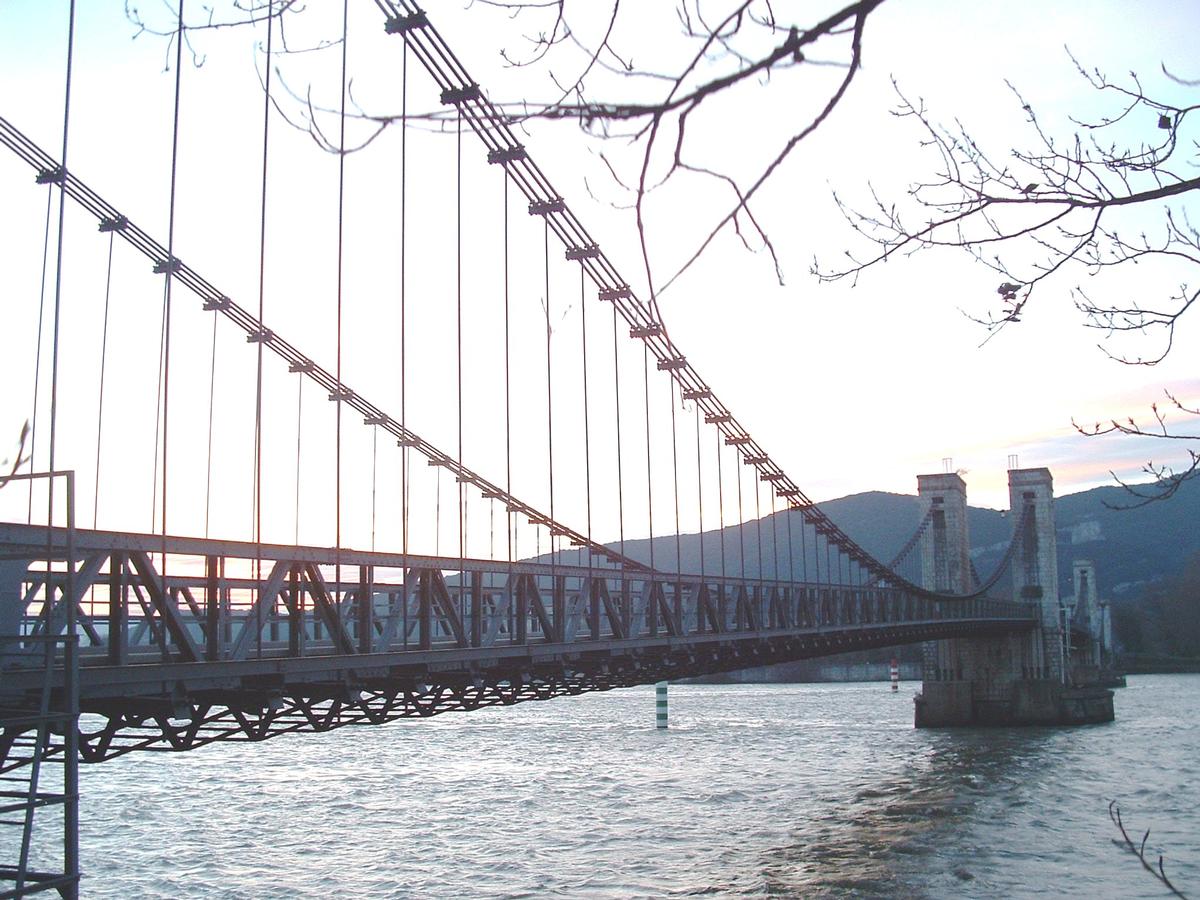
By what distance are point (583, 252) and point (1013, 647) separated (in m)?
45.4

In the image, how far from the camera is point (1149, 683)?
336ft

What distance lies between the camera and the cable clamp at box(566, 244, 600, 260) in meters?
23.6

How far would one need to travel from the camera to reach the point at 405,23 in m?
17.1

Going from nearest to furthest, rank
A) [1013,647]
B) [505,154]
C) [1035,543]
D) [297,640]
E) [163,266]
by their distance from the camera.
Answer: [297,640]
[163,266]
[505,154]
[1013,647]
[1035,543]

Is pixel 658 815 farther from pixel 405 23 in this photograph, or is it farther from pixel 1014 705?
pixel 1014 705

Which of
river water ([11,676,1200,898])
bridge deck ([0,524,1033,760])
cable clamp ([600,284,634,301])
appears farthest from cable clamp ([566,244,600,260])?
river water ([11,676,1200,898])

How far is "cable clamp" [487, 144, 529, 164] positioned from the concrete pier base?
4334 cm

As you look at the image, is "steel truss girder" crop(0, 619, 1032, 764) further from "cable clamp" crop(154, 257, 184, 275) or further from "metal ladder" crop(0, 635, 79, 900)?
"cable clamp" crop(154, 257, 184, 275)

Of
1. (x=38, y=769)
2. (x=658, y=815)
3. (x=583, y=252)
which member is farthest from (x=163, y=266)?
(x=658, y=815)

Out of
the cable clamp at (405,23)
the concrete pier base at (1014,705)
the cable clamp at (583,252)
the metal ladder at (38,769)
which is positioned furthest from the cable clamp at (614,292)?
the concrete pier base at (1014,705)

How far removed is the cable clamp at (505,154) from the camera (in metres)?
20.3

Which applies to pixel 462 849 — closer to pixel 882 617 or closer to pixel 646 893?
pixel 646 893

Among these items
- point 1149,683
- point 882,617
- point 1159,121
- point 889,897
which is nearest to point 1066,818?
point 889,897

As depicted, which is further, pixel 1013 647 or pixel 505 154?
pixel 1013 647
